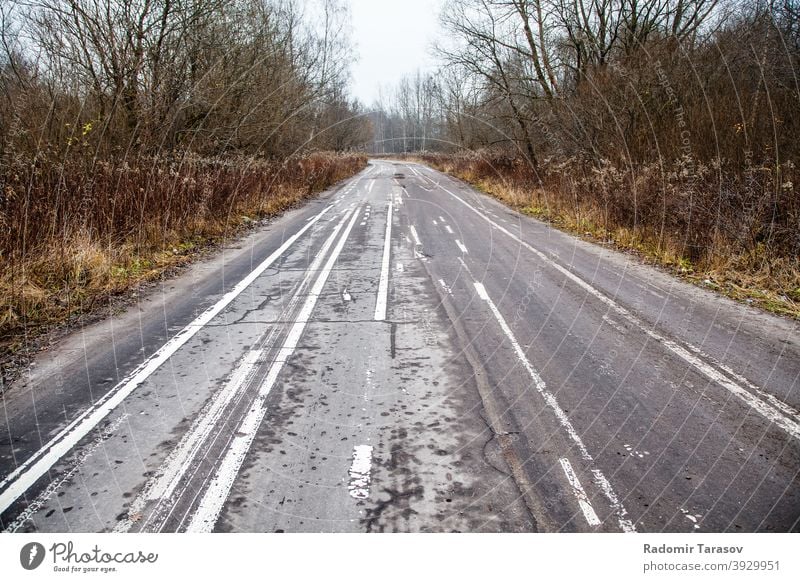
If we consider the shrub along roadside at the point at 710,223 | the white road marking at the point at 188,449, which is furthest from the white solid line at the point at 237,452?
the shrub along roadside at the point at 710,223

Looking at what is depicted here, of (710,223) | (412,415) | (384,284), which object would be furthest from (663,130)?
(412,415)

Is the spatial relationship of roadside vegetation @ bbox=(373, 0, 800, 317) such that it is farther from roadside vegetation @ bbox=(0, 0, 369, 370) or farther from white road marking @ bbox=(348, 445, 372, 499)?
roadside vegetation @ bbox=(0, 0, 369, 370)

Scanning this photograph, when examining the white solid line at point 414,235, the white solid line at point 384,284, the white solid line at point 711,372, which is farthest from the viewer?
the white solid line at point 414,235

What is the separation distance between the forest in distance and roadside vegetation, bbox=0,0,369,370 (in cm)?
4

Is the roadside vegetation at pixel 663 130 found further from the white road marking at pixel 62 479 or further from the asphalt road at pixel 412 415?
the white road marking at pixel 62 479

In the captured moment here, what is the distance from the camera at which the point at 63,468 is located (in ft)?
10.0

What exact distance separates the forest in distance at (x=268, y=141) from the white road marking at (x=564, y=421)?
397 centimetres

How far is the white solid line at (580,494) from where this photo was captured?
Answer: 8.52ft

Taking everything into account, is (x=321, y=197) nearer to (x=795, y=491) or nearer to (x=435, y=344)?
(x=435, y=344)

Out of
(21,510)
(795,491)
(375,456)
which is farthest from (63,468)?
(795,491)

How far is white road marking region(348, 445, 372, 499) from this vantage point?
2.82 metres

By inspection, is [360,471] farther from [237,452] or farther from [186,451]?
[186,451]

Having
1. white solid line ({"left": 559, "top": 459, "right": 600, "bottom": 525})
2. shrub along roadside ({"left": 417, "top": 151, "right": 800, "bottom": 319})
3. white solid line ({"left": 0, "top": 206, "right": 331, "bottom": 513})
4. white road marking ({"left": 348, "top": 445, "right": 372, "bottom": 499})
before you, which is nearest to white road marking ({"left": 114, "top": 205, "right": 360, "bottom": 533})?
white solid line ({"left": 0, "top": 206, "right": 331, "bottom": 513})

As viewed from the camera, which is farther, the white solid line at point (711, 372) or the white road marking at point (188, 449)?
the white solid line at point (711, 372)
